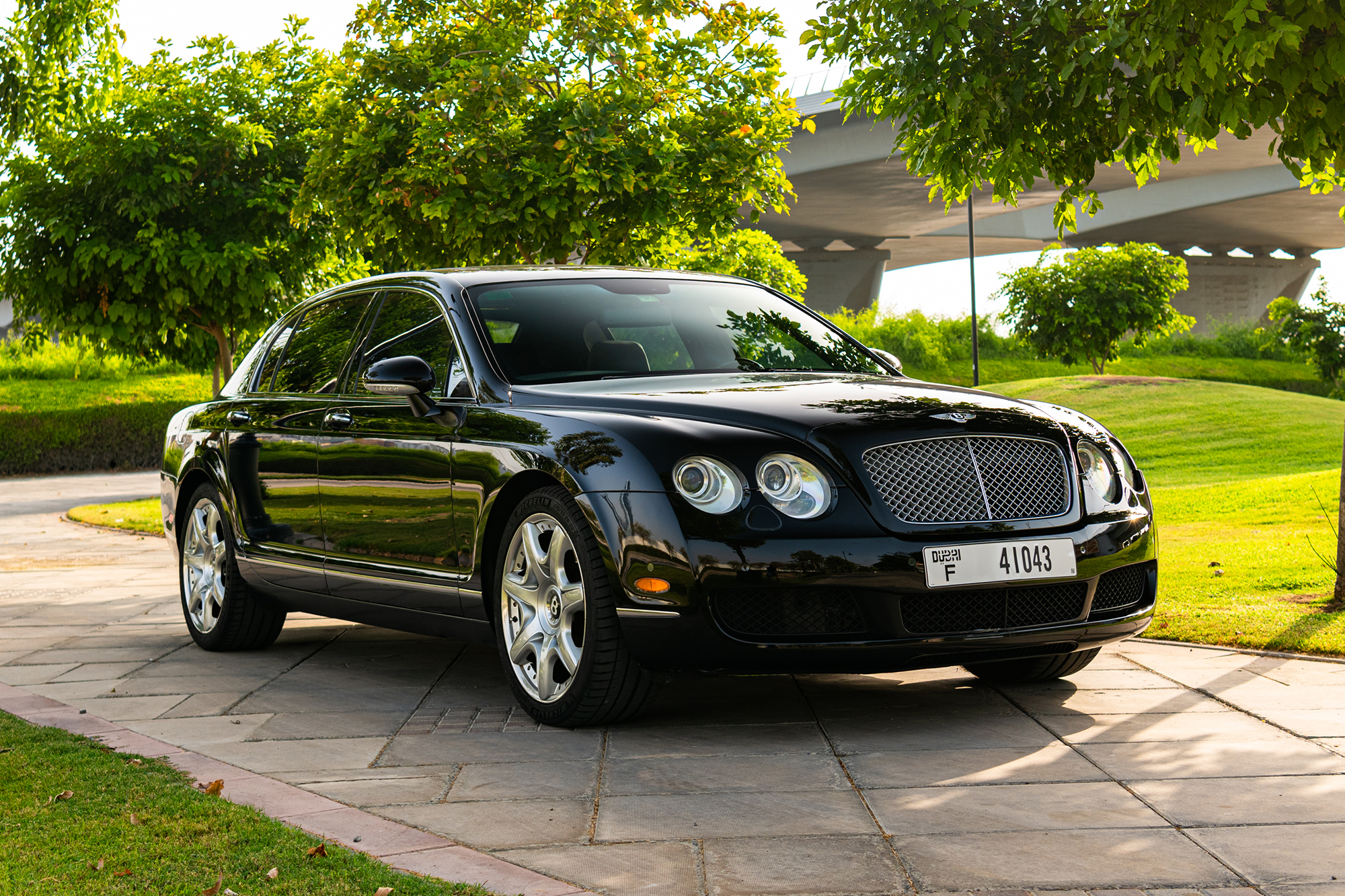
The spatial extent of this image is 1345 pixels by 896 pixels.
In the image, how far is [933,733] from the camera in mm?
4688

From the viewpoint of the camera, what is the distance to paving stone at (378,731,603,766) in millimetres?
4453

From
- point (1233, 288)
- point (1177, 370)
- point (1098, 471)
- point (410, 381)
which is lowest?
point (1177, 370)

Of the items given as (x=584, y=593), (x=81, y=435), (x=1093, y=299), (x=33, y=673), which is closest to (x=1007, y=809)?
(x=584, y=593)

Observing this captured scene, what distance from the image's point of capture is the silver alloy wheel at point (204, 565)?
700 centimetres

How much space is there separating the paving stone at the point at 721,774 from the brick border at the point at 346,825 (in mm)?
680

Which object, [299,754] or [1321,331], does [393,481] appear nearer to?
[299,754]

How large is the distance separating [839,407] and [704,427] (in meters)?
0.51

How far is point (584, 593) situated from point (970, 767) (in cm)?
134

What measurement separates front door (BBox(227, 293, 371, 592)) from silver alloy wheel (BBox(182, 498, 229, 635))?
394mm

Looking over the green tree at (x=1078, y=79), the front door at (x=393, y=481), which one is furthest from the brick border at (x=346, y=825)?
the green tree at (x=1078, y=79)

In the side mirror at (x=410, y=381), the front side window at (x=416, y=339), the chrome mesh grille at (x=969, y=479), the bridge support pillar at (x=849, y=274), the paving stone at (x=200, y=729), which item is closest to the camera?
the chrome mesh grille at (x=969, y=479)

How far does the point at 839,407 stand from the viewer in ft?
15.4

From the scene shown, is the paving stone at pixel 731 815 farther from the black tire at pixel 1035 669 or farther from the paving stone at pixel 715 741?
the black tire at pixel 1035 669

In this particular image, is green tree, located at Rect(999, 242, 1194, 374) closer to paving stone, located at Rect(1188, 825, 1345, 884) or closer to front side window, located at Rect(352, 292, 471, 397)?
front side window, located at Rect(352, 292, 471, 397)
